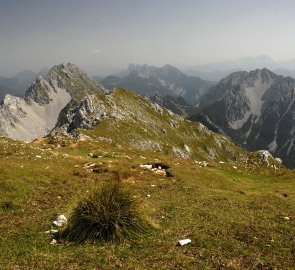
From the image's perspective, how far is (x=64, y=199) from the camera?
24828 mm

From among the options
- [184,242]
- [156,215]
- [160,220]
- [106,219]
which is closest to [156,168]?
[156,215]

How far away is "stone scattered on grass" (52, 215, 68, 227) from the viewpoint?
1898cm

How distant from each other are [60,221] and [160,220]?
212 inches

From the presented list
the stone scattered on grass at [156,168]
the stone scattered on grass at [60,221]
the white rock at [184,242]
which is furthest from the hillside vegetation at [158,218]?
the stone scattered on grass at [156,168]

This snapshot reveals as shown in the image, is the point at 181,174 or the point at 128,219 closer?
the point at 128,219

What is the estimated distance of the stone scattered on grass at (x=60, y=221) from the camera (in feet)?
62.3

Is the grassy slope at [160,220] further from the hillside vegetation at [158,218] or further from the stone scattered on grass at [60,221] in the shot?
the stone scattered on grass at [60,221]

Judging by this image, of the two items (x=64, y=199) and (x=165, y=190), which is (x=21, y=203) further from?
(x=165, y=190)

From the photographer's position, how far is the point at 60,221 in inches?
757

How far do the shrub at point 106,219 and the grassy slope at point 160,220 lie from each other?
0.66 m

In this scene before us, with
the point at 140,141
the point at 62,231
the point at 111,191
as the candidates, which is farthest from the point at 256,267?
the point at 140,141

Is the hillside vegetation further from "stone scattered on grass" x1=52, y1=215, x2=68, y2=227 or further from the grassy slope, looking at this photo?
"stone scattered on grass" x1=52, y1=215, x2=68, y2=227

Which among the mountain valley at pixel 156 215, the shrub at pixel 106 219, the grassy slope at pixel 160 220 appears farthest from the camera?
the shrub at pixel 106 219

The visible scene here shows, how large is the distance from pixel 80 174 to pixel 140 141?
112233 millimetres
